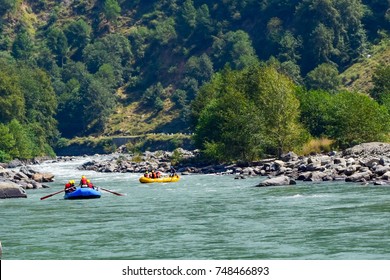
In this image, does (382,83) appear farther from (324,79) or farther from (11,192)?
(11,192)

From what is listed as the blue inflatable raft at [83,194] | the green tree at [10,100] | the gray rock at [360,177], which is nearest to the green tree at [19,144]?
the green tree at [10,100]

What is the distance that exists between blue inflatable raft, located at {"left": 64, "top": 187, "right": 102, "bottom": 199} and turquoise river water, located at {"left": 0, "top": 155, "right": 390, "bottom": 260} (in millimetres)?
715

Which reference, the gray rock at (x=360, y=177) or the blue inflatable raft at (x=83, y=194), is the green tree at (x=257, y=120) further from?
the blue inflatable raft at (x=83, y=194)

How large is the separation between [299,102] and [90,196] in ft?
145

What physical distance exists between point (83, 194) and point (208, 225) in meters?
24.5

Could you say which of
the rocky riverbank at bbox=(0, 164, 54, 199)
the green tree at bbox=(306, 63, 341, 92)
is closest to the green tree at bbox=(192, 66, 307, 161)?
the rocky riverbank at bbox=(0, 164, 54, 199)

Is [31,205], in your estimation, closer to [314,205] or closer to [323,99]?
[314,205]

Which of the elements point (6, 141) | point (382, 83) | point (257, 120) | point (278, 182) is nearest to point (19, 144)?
point (6, 141)

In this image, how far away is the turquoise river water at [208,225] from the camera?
46.4 m

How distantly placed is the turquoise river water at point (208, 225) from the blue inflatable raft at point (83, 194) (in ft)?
2.35

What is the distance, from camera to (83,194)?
79.2 m

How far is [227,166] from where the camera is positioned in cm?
11594

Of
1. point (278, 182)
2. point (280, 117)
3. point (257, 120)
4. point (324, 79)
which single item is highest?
point (324, 79)

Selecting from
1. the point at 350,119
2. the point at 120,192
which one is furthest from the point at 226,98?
the point at 120,192
